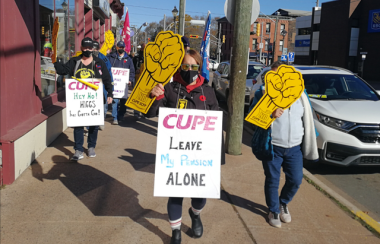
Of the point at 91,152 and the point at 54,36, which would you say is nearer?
the point at 54,36

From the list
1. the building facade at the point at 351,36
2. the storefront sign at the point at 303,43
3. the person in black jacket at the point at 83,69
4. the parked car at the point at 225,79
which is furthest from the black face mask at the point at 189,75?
the storefront sign at the point at 303,43

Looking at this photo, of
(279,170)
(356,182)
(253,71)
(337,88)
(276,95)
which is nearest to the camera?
(276,95)

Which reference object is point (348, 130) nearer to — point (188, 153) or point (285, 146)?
point (285, 146)

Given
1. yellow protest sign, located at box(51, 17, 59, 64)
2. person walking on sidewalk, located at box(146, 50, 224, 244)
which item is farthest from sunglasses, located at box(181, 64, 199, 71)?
yellow protest sign, located at box(51, 17, 59, 64)

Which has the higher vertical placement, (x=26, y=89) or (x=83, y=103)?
(x=26, y=89)

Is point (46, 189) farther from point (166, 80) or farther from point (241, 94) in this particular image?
point (241, 94)

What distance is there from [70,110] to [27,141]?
821mm

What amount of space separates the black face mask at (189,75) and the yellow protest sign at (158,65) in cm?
10

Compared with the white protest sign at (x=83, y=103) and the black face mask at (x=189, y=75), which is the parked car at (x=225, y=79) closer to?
the white protest sign at (x=83, y=103)

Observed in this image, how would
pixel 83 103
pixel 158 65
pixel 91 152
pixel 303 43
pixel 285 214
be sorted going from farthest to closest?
pixel 303 43 < pixel 91 152 < pixel 83 103 < pixel 285 214 < pixel 158 65

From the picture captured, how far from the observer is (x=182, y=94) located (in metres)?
3.49

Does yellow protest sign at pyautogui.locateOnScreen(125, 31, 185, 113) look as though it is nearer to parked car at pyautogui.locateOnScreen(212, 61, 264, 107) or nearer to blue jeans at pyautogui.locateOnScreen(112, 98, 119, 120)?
blue jeans at pyautogui.locateOnScreen(112, 98, 119, 120)

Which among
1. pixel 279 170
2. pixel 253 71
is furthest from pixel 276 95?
pixel 253 71

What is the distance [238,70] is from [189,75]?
3255mm
